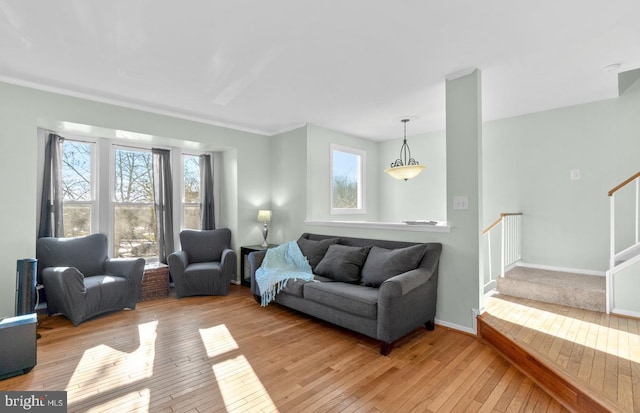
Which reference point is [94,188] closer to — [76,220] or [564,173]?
[76,220]

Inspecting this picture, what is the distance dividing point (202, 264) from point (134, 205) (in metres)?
1.34

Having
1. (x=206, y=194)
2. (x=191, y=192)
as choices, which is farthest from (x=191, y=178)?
(x=206, y=194)

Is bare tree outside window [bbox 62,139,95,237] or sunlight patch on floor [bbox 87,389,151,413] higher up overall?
bare tree outside window [bbox 62,139,95,237]

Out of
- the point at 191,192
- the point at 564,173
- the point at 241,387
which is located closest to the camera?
the point at 241,387

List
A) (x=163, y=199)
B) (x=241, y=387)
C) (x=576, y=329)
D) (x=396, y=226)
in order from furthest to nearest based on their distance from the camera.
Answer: (x=163, y=199) → (x=396, y=226) → (x=576, y=329) → (x=241, y=387)

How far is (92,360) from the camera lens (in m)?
2.52

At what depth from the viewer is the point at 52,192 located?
378 centimetres

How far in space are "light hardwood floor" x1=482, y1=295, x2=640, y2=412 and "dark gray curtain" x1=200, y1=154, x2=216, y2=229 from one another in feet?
13.7

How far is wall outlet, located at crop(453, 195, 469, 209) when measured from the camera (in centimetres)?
309

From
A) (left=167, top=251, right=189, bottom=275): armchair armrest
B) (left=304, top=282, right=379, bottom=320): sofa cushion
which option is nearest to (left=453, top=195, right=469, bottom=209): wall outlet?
(left=304, top=282, right=379, bottom=320): sofa cushion

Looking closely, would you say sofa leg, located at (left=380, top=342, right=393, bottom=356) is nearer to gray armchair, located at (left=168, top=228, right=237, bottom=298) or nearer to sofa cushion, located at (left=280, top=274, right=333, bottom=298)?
sofa cushion, located at (left=280, top=274, right=333, bottom=298)

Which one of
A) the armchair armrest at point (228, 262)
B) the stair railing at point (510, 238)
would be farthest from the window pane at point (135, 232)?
the stair railing at point (510, 238)

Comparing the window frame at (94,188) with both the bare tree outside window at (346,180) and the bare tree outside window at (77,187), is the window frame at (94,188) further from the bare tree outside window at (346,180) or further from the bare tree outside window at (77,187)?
the bare tree outside window at (346,180)

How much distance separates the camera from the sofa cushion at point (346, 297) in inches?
108
